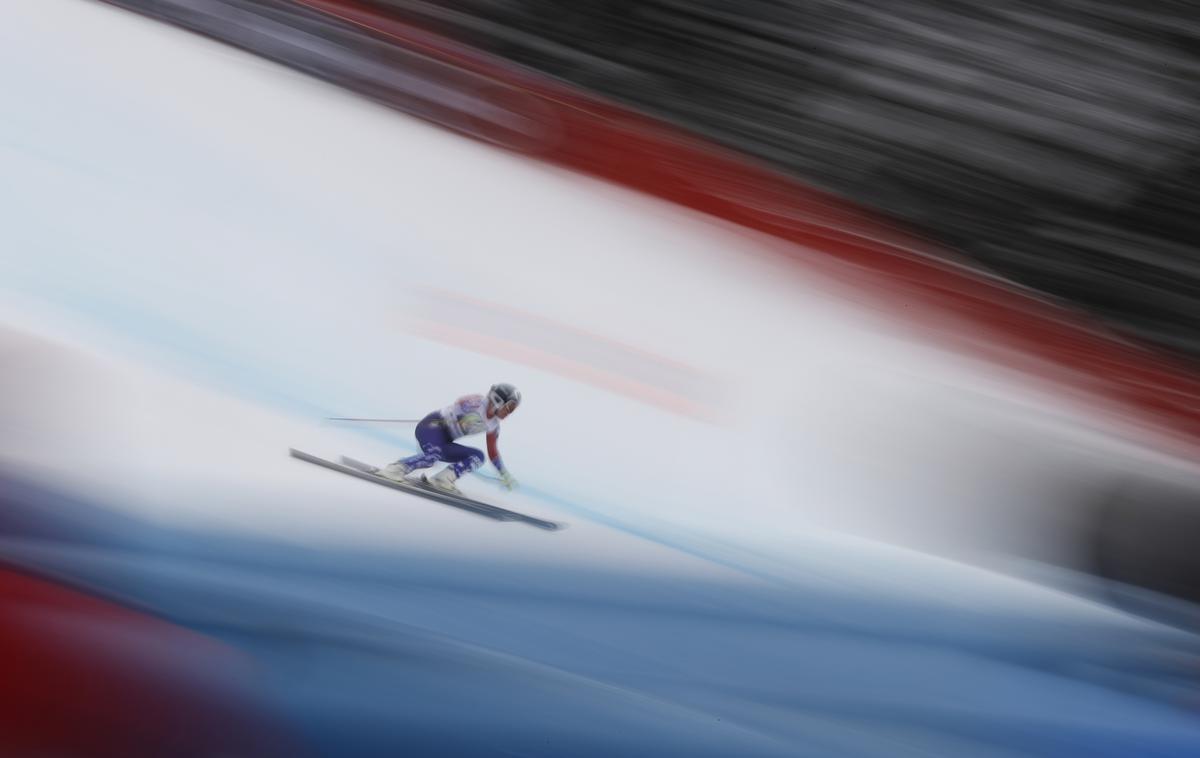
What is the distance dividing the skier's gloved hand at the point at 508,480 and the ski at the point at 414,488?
0.09ft

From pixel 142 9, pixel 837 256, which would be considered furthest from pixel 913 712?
pixel 142 9

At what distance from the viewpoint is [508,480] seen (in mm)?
1372

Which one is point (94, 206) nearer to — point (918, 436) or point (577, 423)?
Result: point (577, 423)

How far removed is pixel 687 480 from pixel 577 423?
0.48ft

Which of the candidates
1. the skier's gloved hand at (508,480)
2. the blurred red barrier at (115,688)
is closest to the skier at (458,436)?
the skier's gloved hand at (508,480)

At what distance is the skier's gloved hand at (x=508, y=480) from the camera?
4.50 feet

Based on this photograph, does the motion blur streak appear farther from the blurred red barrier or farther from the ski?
the blurred red barrier

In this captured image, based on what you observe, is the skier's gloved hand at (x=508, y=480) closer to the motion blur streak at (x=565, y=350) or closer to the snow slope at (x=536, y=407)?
the snow slope at (x=536, y=407)

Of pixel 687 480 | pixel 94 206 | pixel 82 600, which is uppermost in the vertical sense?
pixel 94 206

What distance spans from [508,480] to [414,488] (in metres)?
0.11

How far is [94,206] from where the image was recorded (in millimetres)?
1434

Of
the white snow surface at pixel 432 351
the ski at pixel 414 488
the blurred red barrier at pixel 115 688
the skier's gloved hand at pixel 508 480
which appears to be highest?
the white snow surface at pixel 432 351

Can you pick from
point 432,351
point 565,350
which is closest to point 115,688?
point 432,351

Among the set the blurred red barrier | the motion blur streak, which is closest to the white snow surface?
the motion blur streak
